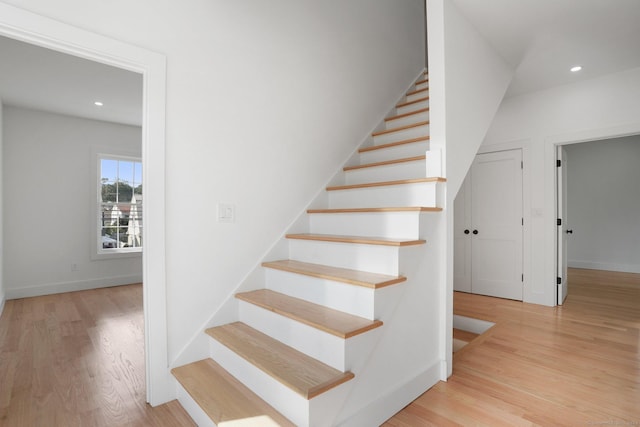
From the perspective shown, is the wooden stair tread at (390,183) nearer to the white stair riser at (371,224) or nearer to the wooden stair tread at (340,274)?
the white stair riser at (371,224)

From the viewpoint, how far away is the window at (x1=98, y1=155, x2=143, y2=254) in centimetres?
504

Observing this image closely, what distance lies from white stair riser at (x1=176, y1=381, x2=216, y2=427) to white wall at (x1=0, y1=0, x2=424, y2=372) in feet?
0.85

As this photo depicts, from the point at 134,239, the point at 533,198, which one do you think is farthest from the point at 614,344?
the point at 134,239

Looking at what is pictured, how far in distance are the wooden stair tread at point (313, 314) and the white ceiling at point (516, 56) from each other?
226 centimetres

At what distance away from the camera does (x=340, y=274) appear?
1809 millimetres

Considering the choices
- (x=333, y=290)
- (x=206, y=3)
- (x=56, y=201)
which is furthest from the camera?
(x=56, y=201)

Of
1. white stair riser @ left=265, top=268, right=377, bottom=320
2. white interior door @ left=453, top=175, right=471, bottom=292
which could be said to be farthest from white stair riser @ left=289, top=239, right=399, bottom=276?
white interior door @ left=453, top=175, right=471, bottom=292

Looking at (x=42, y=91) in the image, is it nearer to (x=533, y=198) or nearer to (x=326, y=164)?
(x=326, y=164)

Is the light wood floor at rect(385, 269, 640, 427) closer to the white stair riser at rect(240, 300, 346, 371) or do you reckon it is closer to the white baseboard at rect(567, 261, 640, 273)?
the white stair riser at rect(240, 300, 346, 371)

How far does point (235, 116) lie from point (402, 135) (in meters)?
1.64

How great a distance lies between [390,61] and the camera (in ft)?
12.1

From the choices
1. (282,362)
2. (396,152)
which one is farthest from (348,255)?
(396,152)

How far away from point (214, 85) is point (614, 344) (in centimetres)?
374

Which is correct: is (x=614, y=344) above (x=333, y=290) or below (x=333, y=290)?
below
